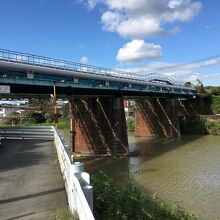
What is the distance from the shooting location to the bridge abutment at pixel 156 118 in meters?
52.7

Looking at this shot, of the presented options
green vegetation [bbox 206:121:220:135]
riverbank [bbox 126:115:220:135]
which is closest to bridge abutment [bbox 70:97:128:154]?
green vegetation [bbox 206:121:220:135]

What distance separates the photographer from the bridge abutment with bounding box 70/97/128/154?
33.2 meters

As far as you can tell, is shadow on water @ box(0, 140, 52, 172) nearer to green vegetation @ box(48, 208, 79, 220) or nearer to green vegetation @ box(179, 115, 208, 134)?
green vegetation @ box(48, 208, 79, 220)

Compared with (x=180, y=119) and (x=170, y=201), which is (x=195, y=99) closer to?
(x=180, y=119)

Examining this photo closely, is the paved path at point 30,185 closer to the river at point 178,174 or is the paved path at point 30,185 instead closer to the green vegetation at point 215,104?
the river at point 178,174

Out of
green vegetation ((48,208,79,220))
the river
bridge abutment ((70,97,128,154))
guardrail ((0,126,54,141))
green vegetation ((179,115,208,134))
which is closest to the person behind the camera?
green vegetation ((48,208,79,220))

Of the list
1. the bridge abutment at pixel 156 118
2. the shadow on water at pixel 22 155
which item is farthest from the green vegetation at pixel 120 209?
the bridge abutment at pixel 156 118

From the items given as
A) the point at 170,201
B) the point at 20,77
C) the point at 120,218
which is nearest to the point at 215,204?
the point at 170,201

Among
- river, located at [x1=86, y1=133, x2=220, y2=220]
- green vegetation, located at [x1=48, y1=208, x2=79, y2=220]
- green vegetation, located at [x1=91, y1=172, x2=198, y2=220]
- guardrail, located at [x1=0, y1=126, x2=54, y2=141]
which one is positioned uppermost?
guardrail, located at [x1=0, y1=126, x2=54, y2=141]

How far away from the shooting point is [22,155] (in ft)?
50.1

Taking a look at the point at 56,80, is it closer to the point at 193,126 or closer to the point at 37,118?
the point at 193,126

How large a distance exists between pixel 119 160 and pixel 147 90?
13778mm

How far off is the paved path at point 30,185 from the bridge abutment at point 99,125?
57.2 ft

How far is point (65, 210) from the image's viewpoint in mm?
7691
